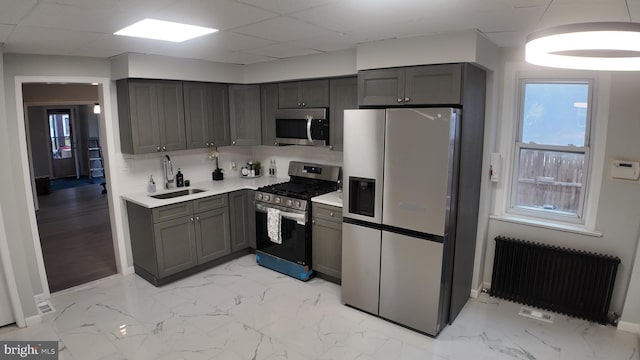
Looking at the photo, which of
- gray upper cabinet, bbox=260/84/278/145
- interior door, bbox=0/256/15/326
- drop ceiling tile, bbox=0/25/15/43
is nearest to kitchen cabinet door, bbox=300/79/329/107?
gray upper cabinet, bbox=260/84/278/145

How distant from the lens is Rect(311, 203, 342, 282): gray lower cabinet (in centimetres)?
382

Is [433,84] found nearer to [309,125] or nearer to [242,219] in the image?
[309,125]

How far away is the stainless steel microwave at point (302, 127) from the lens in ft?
13.5

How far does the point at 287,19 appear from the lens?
2412 mm

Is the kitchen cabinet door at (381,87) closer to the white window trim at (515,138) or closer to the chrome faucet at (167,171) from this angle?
the white window trim at (515,138)

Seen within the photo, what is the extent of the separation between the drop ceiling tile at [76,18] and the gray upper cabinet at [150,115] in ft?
4.36

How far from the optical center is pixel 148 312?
3496 mm

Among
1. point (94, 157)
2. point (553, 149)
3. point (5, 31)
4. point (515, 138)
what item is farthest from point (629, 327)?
point (94, 157)

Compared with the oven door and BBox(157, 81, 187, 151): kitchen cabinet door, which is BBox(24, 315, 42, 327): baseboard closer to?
BBox(157, 81, 187, 151): kitchen cabinet door

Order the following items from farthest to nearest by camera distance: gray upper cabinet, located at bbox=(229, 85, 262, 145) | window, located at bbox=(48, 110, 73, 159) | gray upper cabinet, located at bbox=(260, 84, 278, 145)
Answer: window, located at bbox=(48, 110, 73, 159)
gray upper cabinet, located at bbox=(229, 85, 262, 145)
gray upper cabinet, located at bbox=(260, 84, 278, 145)

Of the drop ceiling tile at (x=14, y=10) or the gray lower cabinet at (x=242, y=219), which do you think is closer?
the drop ceiling tile at (x=14, y=10)

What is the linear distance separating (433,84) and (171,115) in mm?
2830

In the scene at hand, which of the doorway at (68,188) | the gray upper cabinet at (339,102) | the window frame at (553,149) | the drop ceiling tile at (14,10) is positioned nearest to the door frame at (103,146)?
the doorway at (68,188)

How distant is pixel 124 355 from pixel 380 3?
3034 mm
